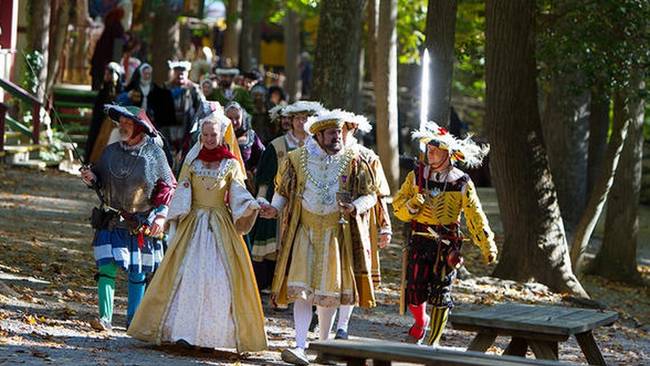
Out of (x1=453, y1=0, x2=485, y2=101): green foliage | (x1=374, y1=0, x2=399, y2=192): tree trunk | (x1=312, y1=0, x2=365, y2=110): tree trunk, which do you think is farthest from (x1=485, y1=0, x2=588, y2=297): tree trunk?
(x1=374, y1=0, x2=399, y2=192): tree trunk

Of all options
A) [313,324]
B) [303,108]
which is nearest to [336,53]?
[303,108]

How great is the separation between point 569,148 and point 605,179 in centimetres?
632

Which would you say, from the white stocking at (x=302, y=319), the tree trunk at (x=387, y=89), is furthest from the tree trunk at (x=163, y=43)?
the white stocking at (x=302, y=319)

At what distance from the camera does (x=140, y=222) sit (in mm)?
11969

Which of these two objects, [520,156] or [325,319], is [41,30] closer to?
[520,156]

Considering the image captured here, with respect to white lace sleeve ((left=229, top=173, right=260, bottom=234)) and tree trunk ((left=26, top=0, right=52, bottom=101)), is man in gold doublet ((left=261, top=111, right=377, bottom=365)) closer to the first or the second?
white lace sleeve ((left=229, top=173, right=260, bottom=234))

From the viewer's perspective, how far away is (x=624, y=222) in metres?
22.4

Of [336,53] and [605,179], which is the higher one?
[336,53]

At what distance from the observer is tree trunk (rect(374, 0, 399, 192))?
2542 cm

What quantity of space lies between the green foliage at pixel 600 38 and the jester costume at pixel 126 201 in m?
8.56

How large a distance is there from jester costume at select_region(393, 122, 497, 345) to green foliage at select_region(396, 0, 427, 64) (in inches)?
934

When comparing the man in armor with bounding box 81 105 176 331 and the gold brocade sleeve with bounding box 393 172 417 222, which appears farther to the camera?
the gold brocade sleeve with bounding box 393 172 417 222

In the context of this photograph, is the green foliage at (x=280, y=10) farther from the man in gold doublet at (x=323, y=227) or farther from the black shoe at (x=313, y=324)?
the man in gold doublet at (x=323, y=227)

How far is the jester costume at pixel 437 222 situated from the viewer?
12086mm
